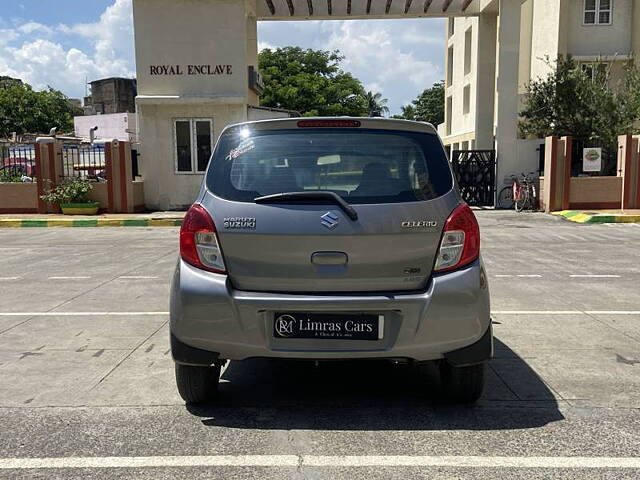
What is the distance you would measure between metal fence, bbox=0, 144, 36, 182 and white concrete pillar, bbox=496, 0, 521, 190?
587 inches

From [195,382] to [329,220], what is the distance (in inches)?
53.8

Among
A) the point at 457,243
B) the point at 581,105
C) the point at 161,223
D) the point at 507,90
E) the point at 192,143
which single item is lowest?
the point at 161,223

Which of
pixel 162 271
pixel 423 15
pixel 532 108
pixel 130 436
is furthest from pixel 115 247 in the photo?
pixel 532 108

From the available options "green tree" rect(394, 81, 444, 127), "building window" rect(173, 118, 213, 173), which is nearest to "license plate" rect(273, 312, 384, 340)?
"building window" rect(173, 118, 213, 173)

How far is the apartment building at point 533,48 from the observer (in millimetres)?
22891

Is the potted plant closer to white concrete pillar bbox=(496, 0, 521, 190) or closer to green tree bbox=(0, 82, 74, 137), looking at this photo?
white concrete pillar bbox=(496, 0, 521, 190)

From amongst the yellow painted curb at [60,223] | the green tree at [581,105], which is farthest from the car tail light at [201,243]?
the green tree at [581,105]

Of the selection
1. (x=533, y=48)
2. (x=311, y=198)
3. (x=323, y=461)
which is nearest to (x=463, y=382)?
(x=323, y=461)

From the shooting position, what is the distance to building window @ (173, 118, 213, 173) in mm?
19484

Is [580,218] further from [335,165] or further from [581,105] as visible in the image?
[335,165]

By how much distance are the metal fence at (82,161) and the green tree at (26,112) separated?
123 ft

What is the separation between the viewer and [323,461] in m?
3.27

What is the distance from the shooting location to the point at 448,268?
12.0ft

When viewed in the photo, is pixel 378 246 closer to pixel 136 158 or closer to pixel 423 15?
pixel 136 158
